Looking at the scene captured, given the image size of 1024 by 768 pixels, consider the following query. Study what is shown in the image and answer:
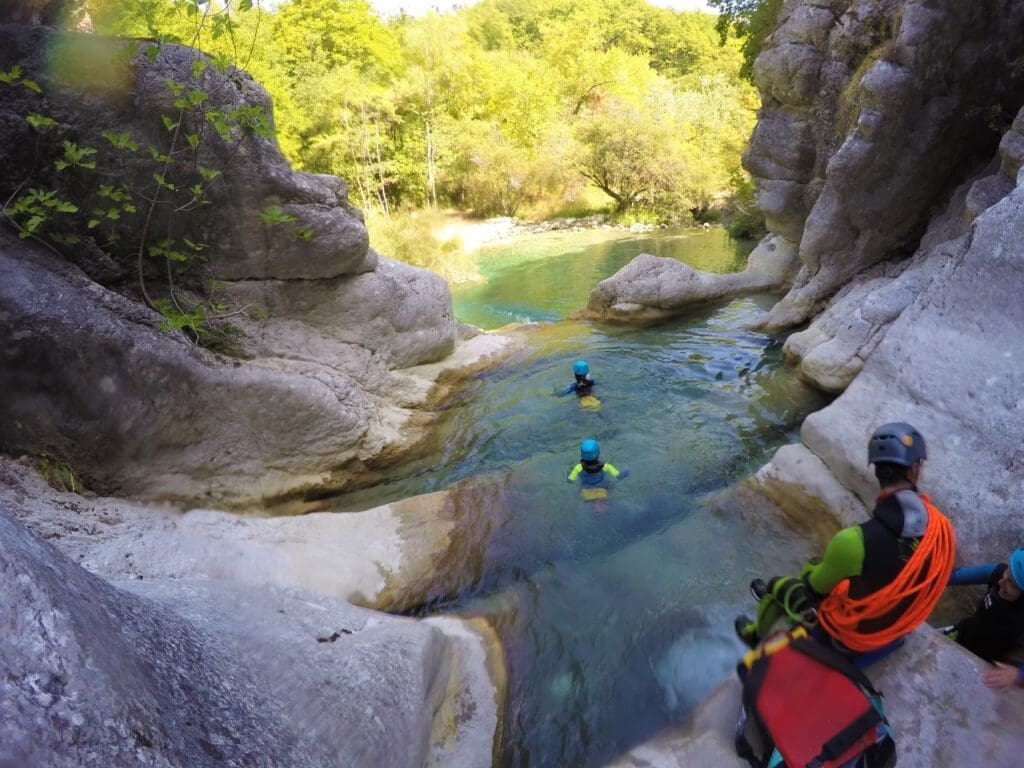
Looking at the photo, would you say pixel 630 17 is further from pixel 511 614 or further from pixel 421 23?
pixel 511 614

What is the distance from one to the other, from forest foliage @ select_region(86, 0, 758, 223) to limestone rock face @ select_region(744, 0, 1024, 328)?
17.5m

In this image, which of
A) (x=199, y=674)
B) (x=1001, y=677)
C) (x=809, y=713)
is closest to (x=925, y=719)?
(x=1001, y=677)

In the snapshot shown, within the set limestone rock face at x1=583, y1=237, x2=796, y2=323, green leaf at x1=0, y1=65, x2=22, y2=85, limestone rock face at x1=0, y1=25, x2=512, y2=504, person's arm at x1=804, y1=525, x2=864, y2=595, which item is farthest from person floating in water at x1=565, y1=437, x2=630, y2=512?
limestone rock face at x1=583, y1=237, x2=796, y2=323

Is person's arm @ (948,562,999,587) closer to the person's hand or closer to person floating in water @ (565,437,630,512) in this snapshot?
the person's hand

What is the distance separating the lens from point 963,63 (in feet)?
25.1

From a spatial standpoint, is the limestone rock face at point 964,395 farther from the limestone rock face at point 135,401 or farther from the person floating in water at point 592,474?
the limestone rock face at point 135,401

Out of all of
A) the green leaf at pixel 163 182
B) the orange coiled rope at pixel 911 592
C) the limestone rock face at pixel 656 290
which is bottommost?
the limestone rock face at pixel 656 290

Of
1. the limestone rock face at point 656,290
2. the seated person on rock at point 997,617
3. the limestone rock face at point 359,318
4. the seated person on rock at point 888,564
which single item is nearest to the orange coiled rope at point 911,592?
the seated person on rock at point 888,564

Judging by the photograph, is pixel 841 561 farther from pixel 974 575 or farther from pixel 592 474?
pixel 592 474

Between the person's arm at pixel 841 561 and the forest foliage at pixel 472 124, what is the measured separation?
27512 millimetres

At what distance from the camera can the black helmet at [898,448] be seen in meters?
2.90

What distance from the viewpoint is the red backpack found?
2586 millimetres

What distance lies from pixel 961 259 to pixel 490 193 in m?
34.8

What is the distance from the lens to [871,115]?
7.99 meters
